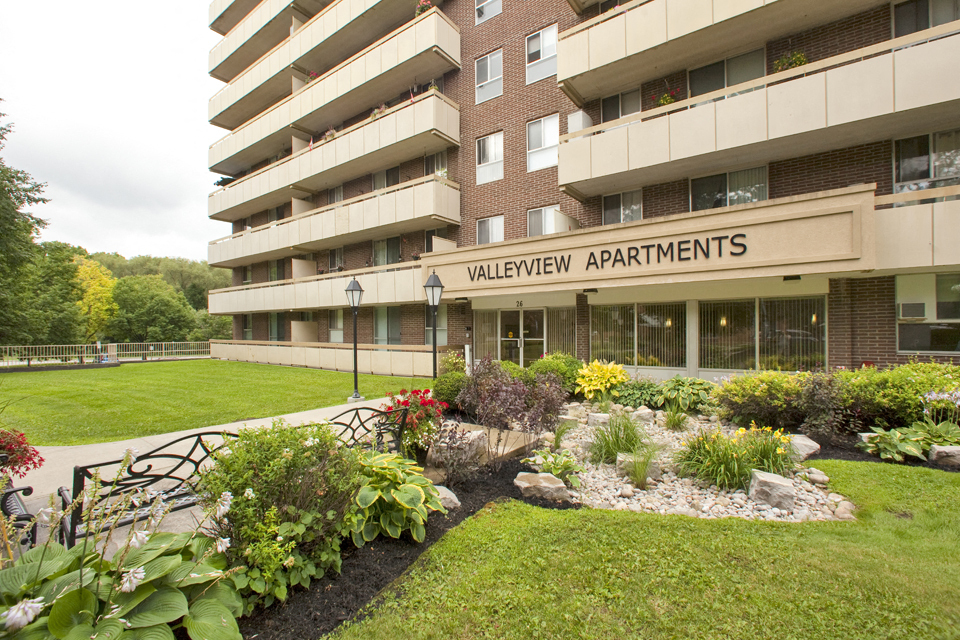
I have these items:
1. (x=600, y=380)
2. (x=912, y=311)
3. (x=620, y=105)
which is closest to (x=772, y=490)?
(x=600, y=380)

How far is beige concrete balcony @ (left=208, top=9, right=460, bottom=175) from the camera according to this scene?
679 inches

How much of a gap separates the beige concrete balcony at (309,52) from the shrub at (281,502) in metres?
21.5

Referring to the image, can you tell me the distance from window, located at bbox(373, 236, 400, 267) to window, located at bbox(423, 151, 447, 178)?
11.2 feet

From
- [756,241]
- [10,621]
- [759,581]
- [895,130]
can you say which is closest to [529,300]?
[756,241]

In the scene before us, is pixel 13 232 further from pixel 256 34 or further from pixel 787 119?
pixel 787 119

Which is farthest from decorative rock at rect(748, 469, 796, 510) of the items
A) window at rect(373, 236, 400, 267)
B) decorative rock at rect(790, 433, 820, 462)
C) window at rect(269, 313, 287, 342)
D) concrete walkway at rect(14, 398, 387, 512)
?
window at rect(269, 313, 287, 342)

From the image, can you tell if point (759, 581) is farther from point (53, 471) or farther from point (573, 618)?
point (53, 471)

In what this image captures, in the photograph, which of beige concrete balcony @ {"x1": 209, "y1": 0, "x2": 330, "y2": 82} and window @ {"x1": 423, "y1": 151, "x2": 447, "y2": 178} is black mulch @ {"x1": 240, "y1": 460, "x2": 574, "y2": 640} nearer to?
window @ {"x1": 423, "y1": 151, "x2": 447, "y2": 178}

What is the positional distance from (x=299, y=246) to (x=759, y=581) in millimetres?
23756

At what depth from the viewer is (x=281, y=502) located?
327 centimetres

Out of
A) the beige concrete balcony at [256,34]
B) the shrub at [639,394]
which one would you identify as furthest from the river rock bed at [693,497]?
the beige concrete balcony at [256,34]

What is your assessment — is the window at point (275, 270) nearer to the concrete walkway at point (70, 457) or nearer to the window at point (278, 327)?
the window at point (278, 327)

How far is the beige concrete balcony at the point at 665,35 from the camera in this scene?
419 inches

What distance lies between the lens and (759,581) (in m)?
3.26
